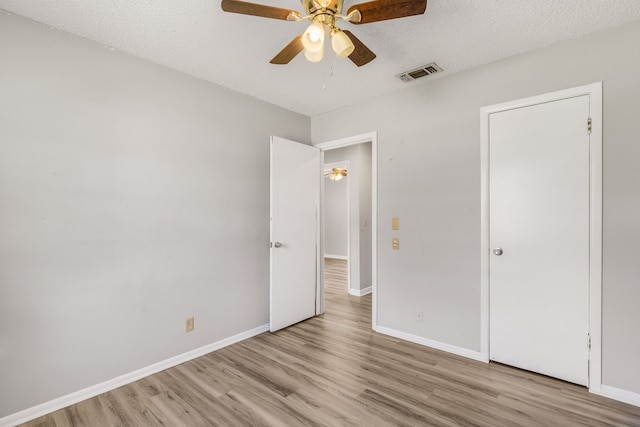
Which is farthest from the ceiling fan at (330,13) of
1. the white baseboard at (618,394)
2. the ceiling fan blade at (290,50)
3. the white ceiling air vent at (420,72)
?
the white baseboard at (618,394)

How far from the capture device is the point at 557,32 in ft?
7.06

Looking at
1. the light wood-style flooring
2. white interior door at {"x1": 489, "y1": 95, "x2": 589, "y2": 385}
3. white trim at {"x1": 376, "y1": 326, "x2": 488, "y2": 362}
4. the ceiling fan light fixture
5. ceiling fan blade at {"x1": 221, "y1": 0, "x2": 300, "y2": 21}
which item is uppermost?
ceiling fan blade at {"x1": 221, "y1": 0, "x2": 300, "y2": 21}

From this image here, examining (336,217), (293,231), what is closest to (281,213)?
(293,231)

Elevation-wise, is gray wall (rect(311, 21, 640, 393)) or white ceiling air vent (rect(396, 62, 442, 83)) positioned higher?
white ceiling air vent (rect(396, 62, 442, 83))

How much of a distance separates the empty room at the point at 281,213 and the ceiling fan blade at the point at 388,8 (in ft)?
0.03

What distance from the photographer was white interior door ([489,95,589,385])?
2.22 m

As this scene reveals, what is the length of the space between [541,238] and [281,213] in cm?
239

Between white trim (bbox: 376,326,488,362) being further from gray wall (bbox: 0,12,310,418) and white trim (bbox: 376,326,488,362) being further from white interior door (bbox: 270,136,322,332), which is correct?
gray wall (bbox: 0,12,310,418)

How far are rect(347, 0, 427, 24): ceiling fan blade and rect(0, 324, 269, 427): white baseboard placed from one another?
2932 millimetres

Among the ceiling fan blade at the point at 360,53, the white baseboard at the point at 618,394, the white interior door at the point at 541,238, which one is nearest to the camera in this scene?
the ceiling fan blade at the point at 360,53

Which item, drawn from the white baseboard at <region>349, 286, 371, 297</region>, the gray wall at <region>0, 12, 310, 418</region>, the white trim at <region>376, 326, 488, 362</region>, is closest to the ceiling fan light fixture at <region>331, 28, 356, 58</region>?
the gray wall at <region>0, 12, 310, 418</region>

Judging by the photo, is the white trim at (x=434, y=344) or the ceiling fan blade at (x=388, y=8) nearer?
the ceiling fan blade at (x=388, y=8)

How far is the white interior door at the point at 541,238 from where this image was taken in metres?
2.22

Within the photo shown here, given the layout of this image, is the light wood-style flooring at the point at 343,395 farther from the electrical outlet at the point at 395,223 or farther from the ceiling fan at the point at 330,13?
the ceiling fan at the point at 330,13
